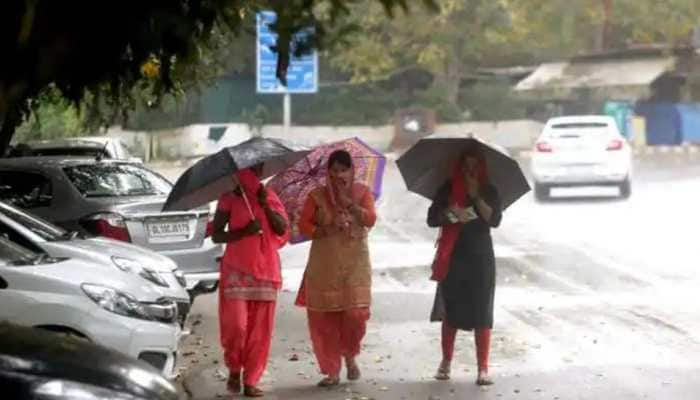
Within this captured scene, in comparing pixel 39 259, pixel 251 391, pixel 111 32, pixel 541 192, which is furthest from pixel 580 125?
pixel 111 32

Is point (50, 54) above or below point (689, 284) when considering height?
above

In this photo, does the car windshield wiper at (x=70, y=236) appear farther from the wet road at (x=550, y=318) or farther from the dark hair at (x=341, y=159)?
the dark hair at (x=341, y=159)

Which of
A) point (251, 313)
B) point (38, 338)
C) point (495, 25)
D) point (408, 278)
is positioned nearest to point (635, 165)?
point (495, 25)

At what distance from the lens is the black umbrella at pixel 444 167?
9.61 m

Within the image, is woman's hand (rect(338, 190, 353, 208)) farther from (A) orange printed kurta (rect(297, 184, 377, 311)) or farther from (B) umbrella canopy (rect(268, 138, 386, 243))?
(B) umbrella canopy (rect(268, 138, 386, 243))

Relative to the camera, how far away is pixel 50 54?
5.06 metres

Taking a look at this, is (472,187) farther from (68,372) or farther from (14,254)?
(68,372)

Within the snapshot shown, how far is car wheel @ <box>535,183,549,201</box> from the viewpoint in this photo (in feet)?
87.3

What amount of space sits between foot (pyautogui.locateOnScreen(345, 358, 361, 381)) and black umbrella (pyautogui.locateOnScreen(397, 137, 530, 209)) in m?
1.37

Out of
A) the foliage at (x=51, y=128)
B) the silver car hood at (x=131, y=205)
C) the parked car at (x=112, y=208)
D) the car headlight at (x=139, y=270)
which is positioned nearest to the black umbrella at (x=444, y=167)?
the car headlight at (x=139, y=270)

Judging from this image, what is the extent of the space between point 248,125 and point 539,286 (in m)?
30.3

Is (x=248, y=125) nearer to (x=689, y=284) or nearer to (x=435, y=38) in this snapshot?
(x=435, y=38)

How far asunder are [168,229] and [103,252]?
266cm

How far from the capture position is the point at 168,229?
1176 cm
